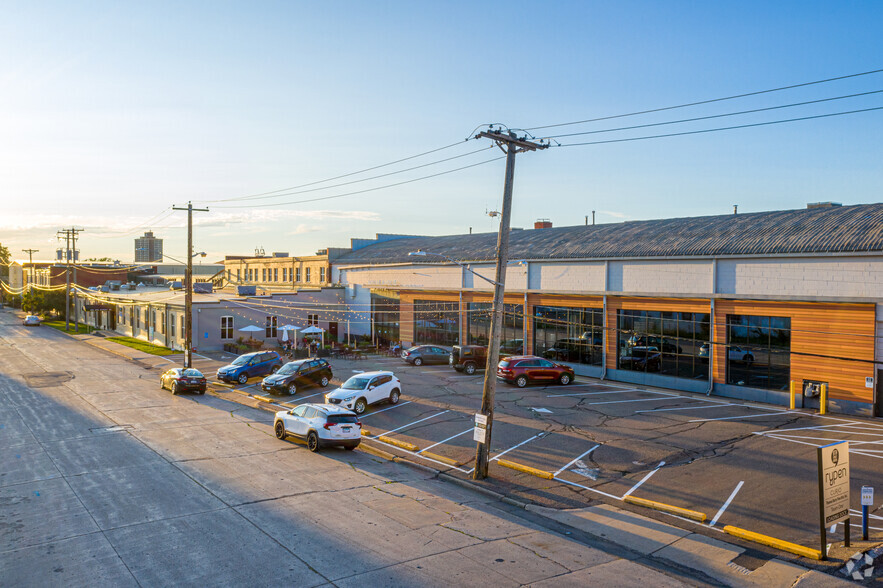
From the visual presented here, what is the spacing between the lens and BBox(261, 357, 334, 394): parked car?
30984 millimetres

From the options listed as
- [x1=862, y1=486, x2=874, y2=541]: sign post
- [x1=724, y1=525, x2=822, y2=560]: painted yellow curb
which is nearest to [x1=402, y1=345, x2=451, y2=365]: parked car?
[x1=724, y1=525, x2=822, y2=560]: painted yellow curb

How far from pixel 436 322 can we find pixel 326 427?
2699 cm

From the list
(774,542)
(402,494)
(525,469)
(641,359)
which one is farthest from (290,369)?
(774,542)

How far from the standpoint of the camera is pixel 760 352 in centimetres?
2836

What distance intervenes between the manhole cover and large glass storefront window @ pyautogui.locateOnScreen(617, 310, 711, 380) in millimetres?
32069

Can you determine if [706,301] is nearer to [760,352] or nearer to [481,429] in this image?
[760,352]

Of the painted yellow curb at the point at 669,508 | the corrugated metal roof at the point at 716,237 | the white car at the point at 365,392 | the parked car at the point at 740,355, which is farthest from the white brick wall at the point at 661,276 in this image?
the painted yellow curb at the point at 669,508

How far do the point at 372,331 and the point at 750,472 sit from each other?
39536 millimetres

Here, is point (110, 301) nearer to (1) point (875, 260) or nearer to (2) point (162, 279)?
(2) point (162, 279)

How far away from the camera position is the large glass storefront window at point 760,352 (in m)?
27.7

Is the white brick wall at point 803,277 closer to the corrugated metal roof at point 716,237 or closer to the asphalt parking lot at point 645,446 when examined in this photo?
the corrugated metal roof at point 716,237

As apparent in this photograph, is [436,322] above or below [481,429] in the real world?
above

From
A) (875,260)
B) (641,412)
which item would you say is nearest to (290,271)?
(641,412)

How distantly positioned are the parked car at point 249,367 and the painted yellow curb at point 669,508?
25.4 meters
